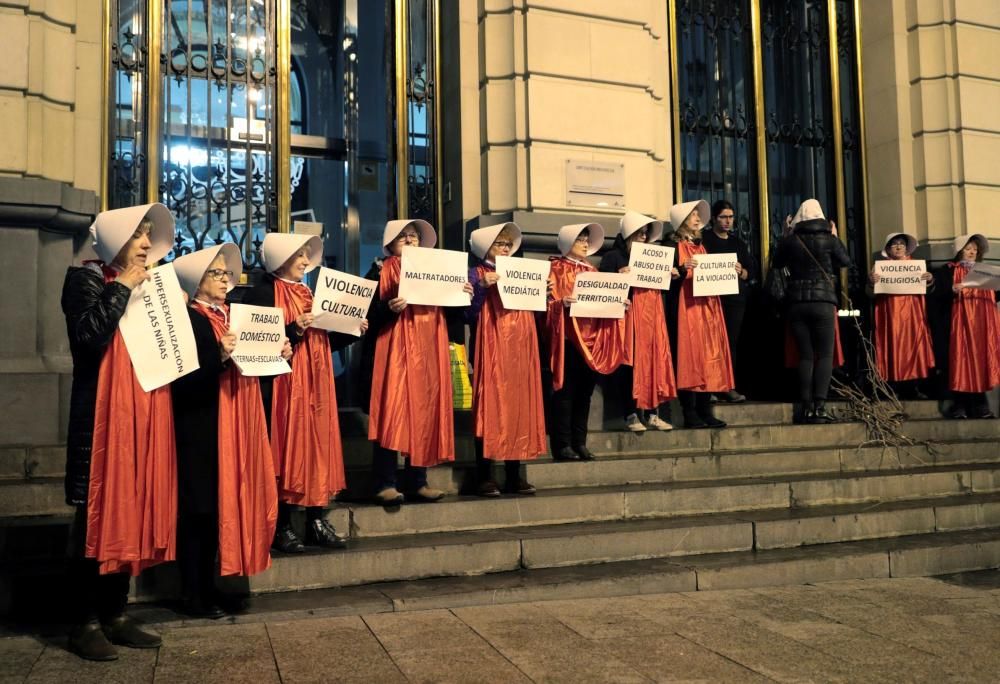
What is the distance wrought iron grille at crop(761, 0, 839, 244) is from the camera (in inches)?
455

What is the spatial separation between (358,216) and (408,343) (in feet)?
12.0

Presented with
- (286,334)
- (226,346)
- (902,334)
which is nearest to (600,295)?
(286,334)

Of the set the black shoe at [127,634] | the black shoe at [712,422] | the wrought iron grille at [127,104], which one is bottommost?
the black shoe at [127,634]

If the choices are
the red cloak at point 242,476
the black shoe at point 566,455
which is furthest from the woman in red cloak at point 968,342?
the red cloak at point 242,476

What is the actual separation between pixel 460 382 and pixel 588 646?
12.3 feet

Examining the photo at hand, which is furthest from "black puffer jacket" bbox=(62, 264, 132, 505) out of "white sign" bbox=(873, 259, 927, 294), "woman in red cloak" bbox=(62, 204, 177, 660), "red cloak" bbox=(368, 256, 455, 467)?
"white sign" bbox=(873, 259, 927, 294)

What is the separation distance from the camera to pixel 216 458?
4895 millimetres

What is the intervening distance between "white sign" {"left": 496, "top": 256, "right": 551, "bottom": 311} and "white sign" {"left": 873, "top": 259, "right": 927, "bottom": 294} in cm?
459

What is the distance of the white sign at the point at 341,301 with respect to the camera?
580 cm

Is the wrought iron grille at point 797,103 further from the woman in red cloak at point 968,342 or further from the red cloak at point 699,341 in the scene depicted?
the red cloak at point 699,341

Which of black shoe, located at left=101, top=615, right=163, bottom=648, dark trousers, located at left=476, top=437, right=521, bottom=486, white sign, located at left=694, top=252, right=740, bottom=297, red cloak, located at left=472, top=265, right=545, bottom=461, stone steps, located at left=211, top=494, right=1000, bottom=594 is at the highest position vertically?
white sign, located at left=694, top=252, right=740, bottom=297

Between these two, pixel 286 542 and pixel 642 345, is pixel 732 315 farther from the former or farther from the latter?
pixel 286 542

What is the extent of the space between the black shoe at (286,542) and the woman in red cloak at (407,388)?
70cm

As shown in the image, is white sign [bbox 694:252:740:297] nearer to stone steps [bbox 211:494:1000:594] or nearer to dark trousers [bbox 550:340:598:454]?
dark trousers [bbox 550:340:598:454]
